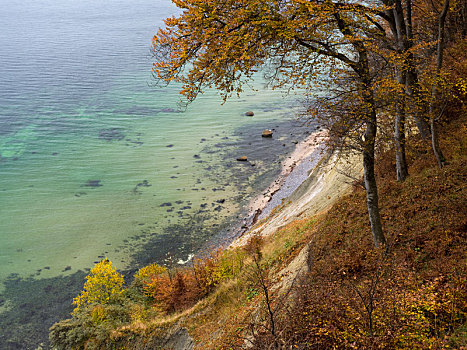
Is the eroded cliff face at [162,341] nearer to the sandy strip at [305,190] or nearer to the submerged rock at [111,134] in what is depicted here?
the sandy strip at [305,190]

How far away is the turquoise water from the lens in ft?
104

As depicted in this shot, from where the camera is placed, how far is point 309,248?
15023 mm

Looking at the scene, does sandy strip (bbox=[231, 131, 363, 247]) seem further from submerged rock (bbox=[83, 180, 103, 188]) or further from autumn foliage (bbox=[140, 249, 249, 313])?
submerged rock (bbox=[83, 180, 103, 188])

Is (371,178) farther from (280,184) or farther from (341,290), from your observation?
(280,184)

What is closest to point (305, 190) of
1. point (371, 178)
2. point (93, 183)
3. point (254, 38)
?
point (371, 178)

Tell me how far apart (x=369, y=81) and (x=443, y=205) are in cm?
582

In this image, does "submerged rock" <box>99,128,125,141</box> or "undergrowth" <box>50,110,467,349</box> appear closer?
"undergrowth" <box>50,110,467,349</box>

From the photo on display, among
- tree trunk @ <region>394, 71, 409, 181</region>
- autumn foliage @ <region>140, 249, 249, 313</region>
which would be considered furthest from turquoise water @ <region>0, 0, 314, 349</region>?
autumn foliage @ <region>140, 249, 249, 313</region>

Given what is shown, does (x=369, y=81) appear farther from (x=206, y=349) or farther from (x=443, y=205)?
(x=206, y=349)

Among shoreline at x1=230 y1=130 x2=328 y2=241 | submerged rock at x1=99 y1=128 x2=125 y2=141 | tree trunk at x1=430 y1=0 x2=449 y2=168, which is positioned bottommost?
shoreline at x1=230 y1=130 x2=328 y2=241

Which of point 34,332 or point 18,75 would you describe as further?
point 18,75

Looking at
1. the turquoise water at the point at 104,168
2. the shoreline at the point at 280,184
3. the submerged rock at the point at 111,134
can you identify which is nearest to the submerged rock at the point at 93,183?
the turquoise water at the point at 104,168

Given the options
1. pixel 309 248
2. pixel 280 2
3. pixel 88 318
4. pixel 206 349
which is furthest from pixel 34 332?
pixel 280 2

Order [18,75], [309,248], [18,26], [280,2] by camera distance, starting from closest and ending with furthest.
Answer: [280,2] → [309,248] → [18,75] → [18,26]
